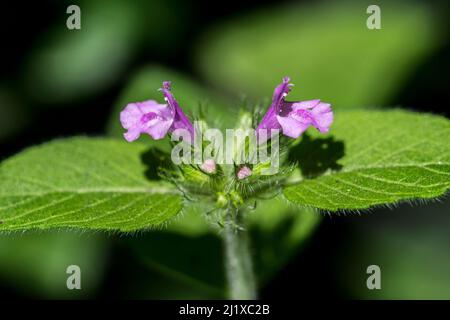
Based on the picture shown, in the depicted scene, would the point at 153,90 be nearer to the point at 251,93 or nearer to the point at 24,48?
the point at 24,48

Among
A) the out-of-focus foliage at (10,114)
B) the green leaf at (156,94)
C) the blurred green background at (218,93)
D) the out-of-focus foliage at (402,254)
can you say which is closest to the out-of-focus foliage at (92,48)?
the blurred green background at (218,93)

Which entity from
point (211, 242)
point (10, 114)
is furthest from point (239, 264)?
point (10, 114)

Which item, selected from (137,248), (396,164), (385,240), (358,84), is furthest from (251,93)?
(396,164)

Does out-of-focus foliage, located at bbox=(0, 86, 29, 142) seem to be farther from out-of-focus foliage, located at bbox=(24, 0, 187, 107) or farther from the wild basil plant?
the wild basil plant

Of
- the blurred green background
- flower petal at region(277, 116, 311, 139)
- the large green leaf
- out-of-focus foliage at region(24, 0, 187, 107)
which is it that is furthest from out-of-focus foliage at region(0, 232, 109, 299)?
flower petal at region(277, 116, 311, 139)

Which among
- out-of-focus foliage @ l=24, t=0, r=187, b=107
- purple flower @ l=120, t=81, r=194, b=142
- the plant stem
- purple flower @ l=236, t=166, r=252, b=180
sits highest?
out-of-focus foliage @ l=24, t=0, r=187, b=107

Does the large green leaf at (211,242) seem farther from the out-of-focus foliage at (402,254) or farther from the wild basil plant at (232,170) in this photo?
the out-of-focus foliage at (402,254)
